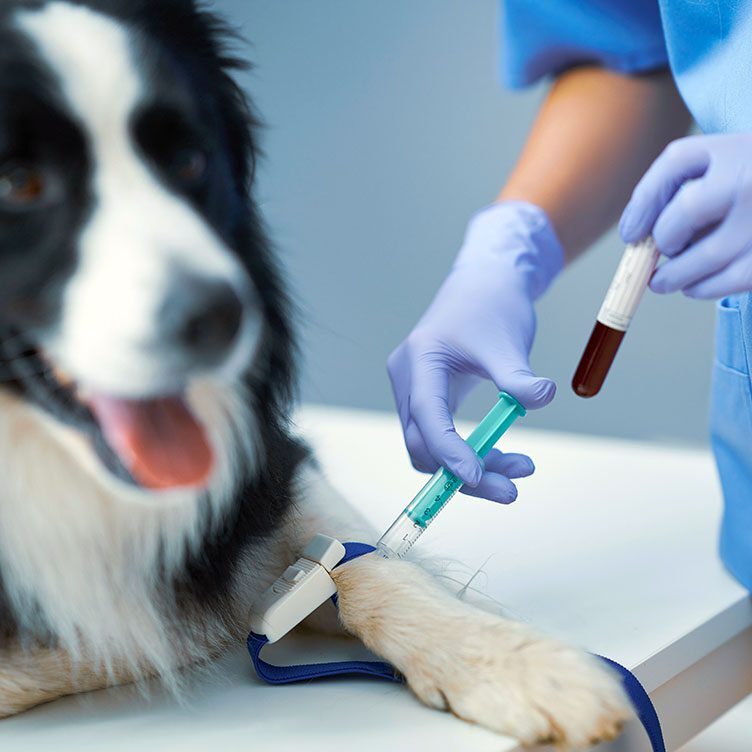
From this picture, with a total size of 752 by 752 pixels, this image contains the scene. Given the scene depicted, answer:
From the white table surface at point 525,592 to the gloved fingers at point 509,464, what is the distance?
3.7 inches

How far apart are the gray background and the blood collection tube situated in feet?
5.73

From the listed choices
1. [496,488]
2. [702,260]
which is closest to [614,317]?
[702,260]

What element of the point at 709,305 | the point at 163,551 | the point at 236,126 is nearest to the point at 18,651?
the point at 163,551

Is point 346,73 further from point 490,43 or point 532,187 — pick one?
point 532,187

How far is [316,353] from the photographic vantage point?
9.94 ft

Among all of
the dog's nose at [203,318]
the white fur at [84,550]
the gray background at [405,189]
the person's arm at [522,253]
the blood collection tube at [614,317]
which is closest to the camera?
the dog's nose at [203,318]

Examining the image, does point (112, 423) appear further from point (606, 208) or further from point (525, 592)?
point (606, 208)

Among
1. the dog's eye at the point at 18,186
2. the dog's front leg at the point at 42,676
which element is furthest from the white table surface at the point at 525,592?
the dog's eye at the point at 18,186

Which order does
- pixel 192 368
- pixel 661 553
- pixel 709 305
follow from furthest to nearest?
pixel 709 305 < pixel 661 553 < pixel 192 368

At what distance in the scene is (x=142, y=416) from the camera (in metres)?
0.67

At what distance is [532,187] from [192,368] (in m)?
0.62

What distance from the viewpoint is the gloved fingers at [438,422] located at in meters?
0.84

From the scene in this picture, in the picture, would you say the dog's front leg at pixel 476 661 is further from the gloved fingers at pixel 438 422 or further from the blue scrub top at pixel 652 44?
the blue scrub top at pixel 652 44

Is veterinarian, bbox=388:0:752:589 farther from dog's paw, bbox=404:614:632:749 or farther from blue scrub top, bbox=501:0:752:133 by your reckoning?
dog's paw, bbox=404:614:632:749
